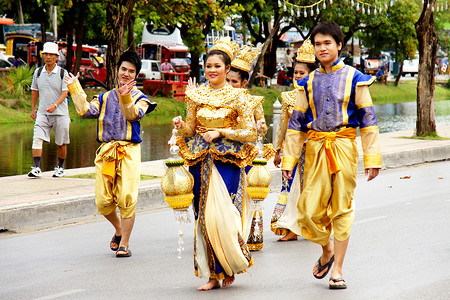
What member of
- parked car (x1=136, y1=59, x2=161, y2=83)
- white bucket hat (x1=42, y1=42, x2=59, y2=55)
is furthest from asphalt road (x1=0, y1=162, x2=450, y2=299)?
parked car (x1=136, y1=59, x2=161, y2=83)

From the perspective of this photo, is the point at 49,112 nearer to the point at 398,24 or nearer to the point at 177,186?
the point at 177,186

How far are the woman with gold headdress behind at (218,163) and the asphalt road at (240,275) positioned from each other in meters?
0.28

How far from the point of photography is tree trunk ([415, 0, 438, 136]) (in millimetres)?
17547

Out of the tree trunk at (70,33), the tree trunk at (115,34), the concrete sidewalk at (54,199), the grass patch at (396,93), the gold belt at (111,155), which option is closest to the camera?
the gold belt at (111,155)

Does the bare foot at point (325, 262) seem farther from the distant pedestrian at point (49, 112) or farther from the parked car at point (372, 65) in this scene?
the parked car at point (372, 65)

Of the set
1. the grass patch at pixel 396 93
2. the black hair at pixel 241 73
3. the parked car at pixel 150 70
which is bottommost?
the grass patch at pixel 396 93

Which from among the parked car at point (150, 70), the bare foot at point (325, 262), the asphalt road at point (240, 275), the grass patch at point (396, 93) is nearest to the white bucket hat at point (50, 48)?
the asphalt road at point (240, 275)

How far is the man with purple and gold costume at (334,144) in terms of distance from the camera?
585 centimetres

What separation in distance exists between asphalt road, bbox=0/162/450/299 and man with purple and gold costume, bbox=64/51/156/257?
47 centimetres

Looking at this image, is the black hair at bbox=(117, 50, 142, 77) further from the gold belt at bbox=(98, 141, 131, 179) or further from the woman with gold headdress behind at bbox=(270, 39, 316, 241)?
the woman with gold headdress behind at bbox=(270, 39, 316, 241)

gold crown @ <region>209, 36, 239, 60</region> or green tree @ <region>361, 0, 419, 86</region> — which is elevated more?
green tree @ <region>361, 0, 419, 86</region>

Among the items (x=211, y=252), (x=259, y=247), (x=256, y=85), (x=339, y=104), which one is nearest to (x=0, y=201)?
(x=259, y=247)

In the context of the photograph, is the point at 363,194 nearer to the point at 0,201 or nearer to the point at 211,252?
the point at 0,201

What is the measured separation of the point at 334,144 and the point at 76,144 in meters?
14.0
